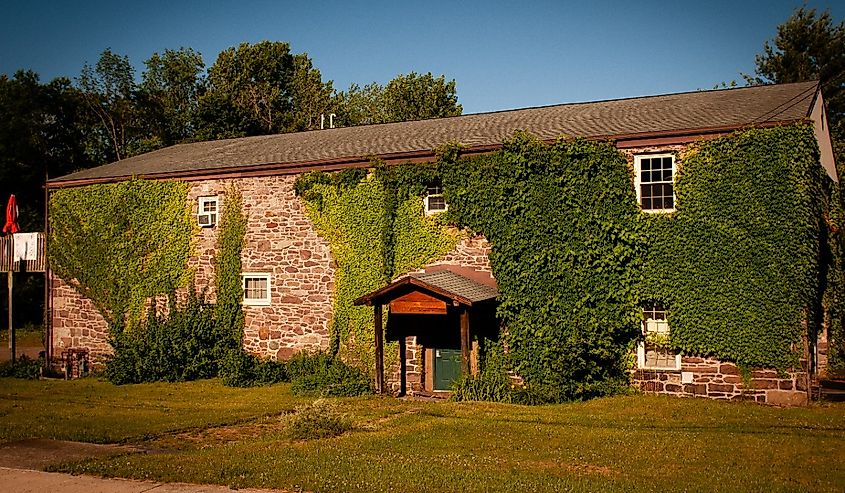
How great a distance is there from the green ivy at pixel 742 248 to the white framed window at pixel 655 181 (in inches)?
11.5

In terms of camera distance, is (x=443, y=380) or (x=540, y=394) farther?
(x=443, y=380)

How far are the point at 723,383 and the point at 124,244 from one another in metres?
18.5

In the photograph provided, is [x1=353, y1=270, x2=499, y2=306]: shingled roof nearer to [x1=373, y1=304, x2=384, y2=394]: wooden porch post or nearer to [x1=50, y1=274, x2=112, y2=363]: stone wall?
[x1=373, y1=304, x2=384, y2=394]: wooden porch post

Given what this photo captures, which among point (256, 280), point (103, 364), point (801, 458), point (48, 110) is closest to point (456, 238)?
point (256, 280)

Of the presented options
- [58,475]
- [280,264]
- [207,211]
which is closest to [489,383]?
[280,264]

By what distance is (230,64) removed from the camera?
56.6m

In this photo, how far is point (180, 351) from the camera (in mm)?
23156

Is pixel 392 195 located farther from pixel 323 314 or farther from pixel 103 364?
pixel 103 364

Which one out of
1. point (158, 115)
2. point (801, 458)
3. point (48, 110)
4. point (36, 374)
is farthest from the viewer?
point (158, 115)

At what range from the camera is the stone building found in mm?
18000

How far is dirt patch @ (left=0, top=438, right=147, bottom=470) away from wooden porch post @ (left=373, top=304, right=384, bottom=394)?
7.13 m

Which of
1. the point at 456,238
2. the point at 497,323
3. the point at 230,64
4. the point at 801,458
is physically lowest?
the point at 801,458

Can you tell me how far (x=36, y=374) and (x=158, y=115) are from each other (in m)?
34.0

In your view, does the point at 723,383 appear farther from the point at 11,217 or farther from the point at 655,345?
the point at 11,217
